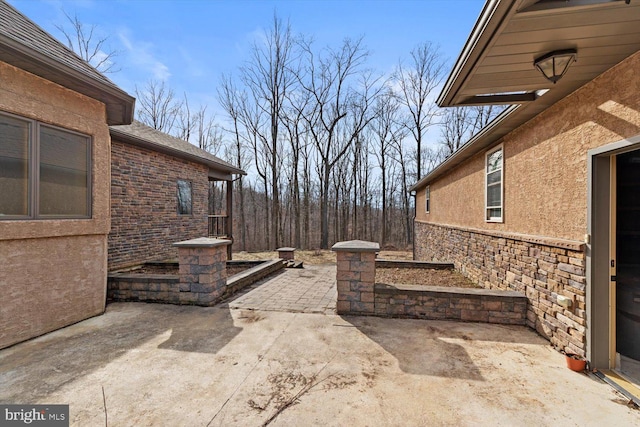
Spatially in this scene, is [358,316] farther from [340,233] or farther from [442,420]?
[340,233]

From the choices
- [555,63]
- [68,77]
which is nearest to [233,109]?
[68,77]

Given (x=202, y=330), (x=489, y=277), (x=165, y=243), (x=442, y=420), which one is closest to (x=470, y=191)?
(x=489, y=277)

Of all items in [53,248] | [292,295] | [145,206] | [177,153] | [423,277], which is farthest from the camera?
[177,153]

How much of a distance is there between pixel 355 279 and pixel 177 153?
7004 mm

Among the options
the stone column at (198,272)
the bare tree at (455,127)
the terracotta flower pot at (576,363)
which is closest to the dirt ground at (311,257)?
the stone column at (198,272)

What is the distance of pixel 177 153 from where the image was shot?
828 cm

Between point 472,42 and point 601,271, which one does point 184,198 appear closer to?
point 472,42

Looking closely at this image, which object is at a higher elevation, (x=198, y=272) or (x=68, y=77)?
(x=68, y=77)

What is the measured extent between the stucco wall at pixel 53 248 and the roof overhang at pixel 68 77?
13 cm

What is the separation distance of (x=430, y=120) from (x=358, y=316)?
17.3 m

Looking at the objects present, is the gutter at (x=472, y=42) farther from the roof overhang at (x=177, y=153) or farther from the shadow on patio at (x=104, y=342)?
the roof overhang at (x=177, y=153)

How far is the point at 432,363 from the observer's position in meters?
3.03

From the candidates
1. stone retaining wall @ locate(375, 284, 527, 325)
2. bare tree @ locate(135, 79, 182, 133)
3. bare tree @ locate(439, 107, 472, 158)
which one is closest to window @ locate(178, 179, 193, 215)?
stone retaining wall @ locate(375, 284, 527, 325)

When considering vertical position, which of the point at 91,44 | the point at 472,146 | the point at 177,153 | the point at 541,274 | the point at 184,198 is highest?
the point at 91,44
